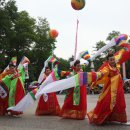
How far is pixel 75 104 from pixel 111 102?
1.57 meters

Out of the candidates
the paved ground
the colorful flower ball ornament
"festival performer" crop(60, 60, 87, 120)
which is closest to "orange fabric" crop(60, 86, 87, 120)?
"festival performer" crop(60, 60, 87, 120)

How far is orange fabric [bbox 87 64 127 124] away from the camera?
824 cm

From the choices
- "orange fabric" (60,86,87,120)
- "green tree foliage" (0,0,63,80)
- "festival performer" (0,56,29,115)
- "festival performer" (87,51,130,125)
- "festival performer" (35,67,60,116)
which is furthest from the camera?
"green tree foliage" (0,0,63,80)

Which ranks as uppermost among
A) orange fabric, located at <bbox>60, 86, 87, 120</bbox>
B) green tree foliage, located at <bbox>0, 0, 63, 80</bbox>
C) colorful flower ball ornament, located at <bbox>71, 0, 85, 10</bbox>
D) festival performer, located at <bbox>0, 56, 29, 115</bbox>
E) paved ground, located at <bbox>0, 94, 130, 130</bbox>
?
green tree foliage, located at <bbox>0, 0, 63, 80</bbox>

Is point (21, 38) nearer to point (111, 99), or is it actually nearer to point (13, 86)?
point (13, 86)

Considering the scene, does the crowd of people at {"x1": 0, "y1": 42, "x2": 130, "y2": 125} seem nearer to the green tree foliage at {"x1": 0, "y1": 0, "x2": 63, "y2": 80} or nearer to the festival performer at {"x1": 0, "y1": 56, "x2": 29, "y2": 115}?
the festival performer at {"x1": 0, "y1": 56, "x2": 29, "y2": 115}

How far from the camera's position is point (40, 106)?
426 inches

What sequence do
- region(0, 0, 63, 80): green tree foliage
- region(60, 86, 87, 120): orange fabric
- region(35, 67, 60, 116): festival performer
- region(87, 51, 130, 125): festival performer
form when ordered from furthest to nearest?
region(0, 0, 63, 80): green tree foliage, region(35, 67, 60, 116): festival performer, region(60, 86, 87, 120): orange fabric, region(87, 51, 130, 125): festival performer

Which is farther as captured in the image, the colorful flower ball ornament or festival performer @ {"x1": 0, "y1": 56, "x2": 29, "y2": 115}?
the colorful flower ball ornament

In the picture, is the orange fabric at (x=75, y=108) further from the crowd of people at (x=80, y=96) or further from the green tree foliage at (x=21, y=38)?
the green tree foliage at (x=21, y=38)

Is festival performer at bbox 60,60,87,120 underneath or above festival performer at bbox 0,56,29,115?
underneath

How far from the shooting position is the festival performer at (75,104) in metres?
9.53

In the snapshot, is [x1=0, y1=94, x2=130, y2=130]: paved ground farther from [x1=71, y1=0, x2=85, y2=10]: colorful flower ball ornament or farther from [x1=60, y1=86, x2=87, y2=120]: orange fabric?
[x1=71, y1=0, x2=85, y2=10]: colorful flower ball ornament

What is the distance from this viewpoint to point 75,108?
31.5 ft
